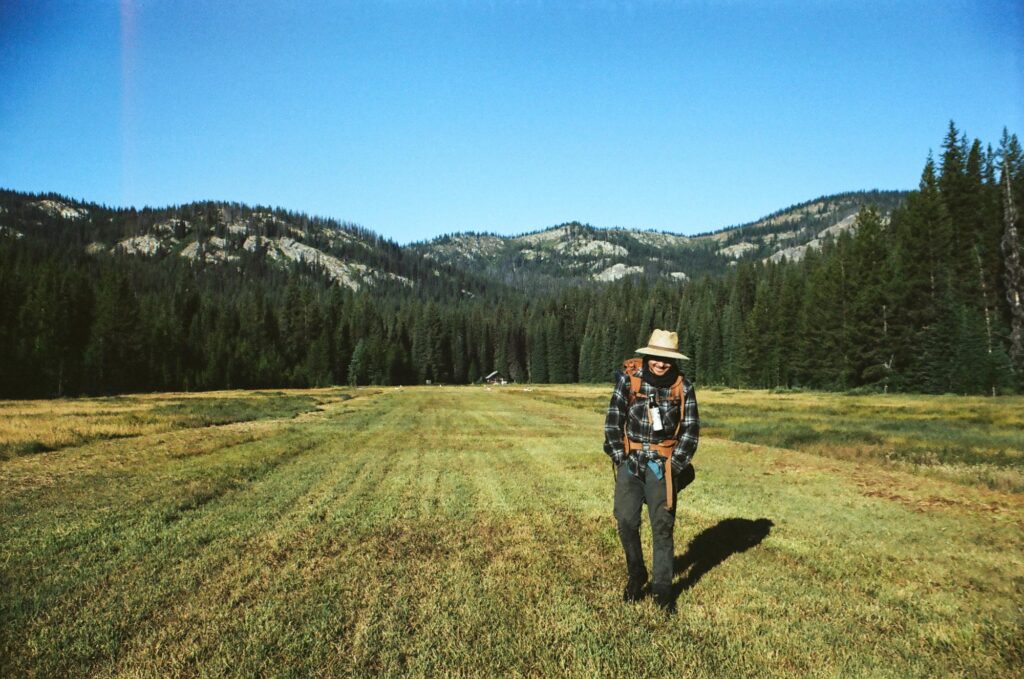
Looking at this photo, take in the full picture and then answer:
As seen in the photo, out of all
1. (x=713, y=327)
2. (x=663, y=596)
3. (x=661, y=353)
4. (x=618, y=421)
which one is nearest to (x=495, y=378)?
(x=713, y=327)

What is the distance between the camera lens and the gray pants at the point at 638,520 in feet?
20.3

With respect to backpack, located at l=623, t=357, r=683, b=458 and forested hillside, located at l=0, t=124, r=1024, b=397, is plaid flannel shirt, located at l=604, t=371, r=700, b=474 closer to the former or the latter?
backpack, located at l=623, t=357, r=683, b=458

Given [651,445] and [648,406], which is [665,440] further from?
[648,406]

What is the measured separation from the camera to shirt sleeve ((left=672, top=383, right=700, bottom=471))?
6.45 metres

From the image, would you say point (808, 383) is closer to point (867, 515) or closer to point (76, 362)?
point (867, 515)

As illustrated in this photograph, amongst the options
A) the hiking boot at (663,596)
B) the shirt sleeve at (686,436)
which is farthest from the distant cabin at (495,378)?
the hiking boot at (663,596)

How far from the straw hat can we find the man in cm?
1

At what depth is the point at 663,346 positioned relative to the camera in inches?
265

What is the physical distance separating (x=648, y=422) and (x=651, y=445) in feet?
0.86

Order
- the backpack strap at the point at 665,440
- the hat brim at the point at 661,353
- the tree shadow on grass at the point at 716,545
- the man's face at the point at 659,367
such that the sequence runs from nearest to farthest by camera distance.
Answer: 1. the backpack strap at the point at 665,440
2. the hat brim at the point at 661,353
3. the man's face at the point at 659,367
4. the tree shadow on grass at the point at 716,545

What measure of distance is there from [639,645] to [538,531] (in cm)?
412

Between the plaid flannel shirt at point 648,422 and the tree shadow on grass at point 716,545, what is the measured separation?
1683 millimetres

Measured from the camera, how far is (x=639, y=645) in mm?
5172

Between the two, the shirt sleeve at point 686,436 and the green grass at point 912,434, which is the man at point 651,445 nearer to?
the shirt sleeve at point 686,436
